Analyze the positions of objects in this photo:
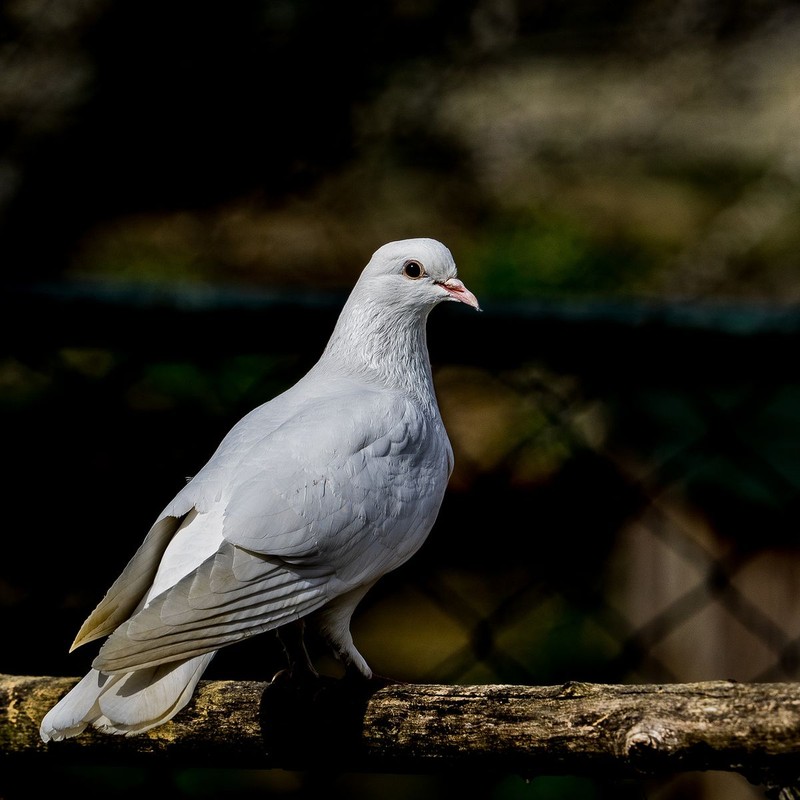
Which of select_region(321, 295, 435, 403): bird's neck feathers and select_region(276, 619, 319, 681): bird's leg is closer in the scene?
select_region(276, 619, 319, 681): bird's leg

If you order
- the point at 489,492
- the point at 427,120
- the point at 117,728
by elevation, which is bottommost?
the point at 117,728

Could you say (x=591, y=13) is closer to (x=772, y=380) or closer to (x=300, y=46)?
(x=300, y=46)

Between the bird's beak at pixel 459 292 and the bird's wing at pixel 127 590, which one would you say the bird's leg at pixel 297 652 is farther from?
the bird's beak at pixel 459 292

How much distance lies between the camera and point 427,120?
3.91 m

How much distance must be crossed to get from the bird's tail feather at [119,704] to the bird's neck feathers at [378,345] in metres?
0.58

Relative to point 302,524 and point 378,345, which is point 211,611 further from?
point 378,345

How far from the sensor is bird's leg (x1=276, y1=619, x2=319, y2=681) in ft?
4.45

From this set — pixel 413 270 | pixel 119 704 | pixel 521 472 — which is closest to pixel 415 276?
pixel 413 270

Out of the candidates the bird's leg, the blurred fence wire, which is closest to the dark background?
the blurred fence wire

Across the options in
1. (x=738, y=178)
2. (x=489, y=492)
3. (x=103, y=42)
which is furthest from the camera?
(x=738, y=178)

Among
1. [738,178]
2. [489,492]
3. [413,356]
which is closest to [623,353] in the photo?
[413,356]

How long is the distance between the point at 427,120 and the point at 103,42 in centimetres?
113

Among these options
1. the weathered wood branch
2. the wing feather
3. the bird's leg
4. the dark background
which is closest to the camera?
the weathered wood branch

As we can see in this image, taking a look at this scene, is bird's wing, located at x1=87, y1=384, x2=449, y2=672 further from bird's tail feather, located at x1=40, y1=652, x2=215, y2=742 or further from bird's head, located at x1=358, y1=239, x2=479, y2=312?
bird's head, located at x1=358, y1=239, x2=479, y2=312
